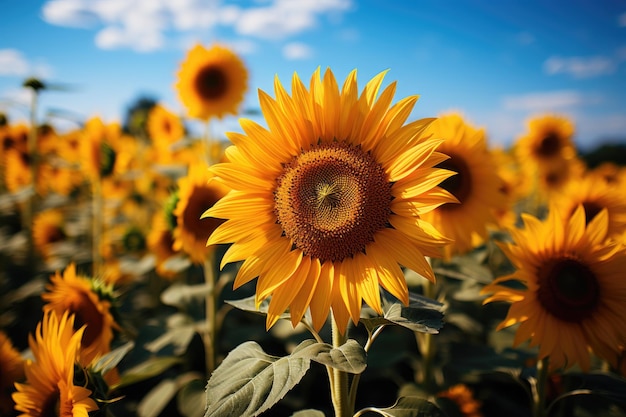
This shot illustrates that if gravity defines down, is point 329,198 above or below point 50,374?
above

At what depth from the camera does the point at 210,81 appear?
453 centimetres

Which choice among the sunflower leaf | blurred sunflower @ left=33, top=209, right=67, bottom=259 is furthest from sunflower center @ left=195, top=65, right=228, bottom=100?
the sunflower leaf

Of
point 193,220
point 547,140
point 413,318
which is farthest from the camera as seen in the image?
point 547,140

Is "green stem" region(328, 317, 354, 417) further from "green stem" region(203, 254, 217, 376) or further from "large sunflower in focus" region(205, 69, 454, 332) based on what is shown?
"green stem" region(203, 254, 217, 376)

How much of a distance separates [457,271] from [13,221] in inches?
269

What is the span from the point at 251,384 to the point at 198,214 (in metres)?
1.88

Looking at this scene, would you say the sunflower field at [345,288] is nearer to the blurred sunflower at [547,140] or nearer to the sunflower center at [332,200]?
the sunflower center at [332,200]

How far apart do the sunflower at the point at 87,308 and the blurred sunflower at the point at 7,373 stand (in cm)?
30

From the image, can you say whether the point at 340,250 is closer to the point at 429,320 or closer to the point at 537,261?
the point at 429,320

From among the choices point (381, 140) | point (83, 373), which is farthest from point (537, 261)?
point (83, 373)

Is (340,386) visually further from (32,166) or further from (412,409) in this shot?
(32,166)

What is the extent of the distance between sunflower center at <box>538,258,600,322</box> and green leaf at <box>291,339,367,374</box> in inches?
45.9

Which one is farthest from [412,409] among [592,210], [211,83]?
[211,83]

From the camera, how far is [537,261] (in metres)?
2.00
